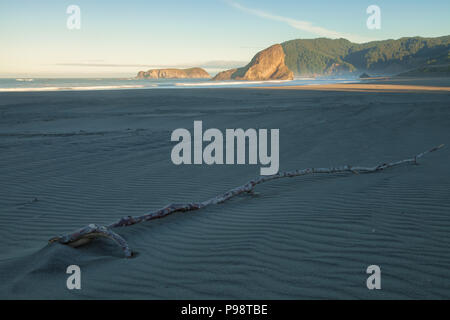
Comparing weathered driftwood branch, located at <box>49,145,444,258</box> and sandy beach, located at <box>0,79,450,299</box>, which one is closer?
sandy beach, located at <box>0,79,450,299</box>

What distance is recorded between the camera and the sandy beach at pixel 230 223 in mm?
2559

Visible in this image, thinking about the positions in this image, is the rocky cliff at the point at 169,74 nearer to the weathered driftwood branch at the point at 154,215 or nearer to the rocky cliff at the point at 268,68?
the rocky cliff at the point at 268,68

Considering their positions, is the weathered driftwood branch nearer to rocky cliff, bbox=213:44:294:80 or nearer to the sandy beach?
the sandy beach

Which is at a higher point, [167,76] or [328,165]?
[167,76]

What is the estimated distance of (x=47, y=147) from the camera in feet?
26.1

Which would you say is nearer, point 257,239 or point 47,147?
point 257,239

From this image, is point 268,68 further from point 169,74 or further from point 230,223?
point 230,223

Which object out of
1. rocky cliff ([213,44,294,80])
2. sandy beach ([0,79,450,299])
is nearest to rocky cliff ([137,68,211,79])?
rocky cliff ([213,44,294,80])

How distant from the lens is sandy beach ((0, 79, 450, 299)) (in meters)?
2.56

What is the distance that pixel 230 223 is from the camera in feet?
12.4

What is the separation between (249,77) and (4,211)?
103 meters

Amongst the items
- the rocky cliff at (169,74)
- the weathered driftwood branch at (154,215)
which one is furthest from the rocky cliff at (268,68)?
the weathered driftwood branch at (154,215)
